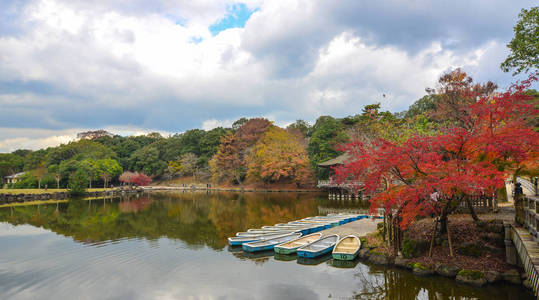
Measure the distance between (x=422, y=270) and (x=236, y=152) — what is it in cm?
4007

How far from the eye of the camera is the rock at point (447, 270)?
332 inches

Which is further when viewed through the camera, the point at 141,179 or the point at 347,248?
the point at 141,179

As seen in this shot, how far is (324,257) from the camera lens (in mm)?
10766

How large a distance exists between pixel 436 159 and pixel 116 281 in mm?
10149

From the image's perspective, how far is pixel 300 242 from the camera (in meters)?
11.9

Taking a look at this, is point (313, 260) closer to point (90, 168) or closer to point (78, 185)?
point (78, 185)

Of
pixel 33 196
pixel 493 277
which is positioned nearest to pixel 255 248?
pixel 493 277

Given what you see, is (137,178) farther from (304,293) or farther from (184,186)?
(304,293)

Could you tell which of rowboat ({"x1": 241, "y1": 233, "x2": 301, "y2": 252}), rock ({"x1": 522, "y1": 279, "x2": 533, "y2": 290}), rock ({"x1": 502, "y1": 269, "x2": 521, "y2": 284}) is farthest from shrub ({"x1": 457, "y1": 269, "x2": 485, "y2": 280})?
rowboat ({"x1": 241, "y1": 233, "x2": 301, "y2": 252})

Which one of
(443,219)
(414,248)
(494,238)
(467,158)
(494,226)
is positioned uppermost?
(467,158)

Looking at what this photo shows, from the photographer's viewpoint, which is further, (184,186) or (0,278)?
(184,186)

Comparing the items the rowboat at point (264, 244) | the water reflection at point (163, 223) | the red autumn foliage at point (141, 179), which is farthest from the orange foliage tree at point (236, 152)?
the rowboat at point (264, 244)

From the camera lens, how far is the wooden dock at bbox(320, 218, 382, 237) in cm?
1325

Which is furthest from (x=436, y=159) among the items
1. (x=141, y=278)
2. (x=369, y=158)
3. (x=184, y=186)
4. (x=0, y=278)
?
(x=184, y=186)
